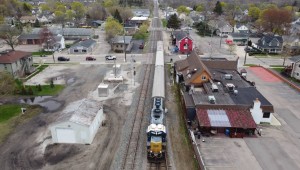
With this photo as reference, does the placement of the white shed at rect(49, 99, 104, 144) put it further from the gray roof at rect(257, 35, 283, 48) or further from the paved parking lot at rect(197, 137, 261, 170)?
the gray roof at rect(257, 35, 283, 48)

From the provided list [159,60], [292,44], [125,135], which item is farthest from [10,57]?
[292,44]

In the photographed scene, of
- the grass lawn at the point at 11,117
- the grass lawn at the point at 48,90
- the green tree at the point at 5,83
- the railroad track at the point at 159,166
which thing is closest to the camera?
the railroad track at the point at 159,166

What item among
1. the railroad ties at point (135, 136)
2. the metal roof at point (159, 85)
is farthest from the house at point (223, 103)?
the railroad ties at point (135, 136)

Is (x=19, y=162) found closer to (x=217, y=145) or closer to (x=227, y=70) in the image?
(x=217, y=145)

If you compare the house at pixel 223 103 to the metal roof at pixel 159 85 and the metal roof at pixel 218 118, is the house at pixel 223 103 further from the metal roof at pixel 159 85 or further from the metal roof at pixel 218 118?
the metal roof at pixel 159 85

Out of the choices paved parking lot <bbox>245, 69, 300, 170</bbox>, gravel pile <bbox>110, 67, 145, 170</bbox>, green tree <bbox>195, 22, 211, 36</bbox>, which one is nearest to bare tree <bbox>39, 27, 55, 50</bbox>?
gravel pile <bbox>110, 67, 145, 170</bbox>

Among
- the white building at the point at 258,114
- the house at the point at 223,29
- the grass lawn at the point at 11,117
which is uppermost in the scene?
the house at the point at 223,29

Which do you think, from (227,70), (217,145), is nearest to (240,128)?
(217,145)
